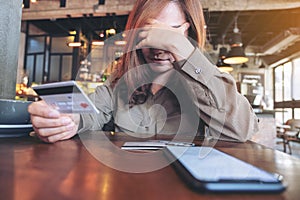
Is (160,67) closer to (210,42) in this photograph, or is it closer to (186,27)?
(186,27)

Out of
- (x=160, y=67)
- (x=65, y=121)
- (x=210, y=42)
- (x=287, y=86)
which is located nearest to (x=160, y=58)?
(x=160, y=67)

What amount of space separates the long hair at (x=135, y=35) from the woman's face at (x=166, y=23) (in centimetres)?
2

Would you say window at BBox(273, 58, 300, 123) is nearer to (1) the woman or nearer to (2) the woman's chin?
(1) the woman

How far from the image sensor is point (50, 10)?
5.61 m

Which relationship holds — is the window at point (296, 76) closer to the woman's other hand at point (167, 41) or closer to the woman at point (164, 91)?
the woman at point (164, 91)

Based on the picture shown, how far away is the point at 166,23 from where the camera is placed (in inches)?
33.2

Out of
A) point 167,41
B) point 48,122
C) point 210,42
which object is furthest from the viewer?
point 210,42

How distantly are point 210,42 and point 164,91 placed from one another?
7931mm

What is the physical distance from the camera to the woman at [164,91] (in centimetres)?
71

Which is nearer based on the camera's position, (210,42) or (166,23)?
(166,23)

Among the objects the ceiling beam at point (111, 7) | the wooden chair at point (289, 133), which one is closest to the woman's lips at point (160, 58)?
the ceiling beam at point (111, 7)

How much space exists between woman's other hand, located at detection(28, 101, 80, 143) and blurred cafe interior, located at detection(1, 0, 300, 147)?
10.2 feet

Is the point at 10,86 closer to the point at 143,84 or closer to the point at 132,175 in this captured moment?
the point at 143,84

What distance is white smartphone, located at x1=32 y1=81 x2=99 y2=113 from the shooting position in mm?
443
